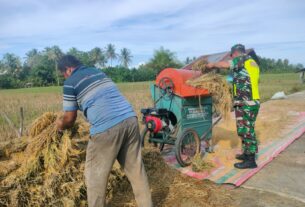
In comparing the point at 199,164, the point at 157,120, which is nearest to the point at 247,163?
the point at 199,164

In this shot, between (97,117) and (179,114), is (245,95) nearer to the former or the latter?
(179,114)

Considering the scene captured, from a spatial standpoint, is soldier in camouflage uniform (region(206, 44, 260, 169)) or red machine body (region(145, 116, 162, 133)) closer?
soldier in camouflage uniform (region(206, 44, 260, 169))

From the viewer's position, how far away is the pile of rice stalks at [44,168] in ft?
11.7

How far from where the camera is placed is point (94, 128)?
133 inches

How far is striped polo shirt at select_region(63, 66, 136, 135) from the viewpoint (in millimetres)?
3293

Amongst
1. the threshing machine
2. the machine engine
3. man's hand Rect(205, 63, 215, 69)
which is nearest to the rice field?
the machine engine

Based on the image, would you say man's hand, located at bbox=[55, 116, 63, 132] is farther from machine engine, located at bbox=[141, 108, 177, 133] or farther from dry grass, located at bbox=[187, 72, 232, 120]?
dry grass, located at bbox=[187, 72, 232, 120]

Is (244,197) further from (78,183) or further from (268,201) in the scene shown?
(78,183)

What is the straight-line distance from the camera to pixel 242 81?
18.0ft

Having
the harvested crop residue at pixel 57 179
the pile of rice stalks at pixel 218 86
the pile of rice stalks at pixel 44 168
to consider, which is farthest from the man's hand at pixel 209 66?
the pile of rice stalks at pixel 44 168

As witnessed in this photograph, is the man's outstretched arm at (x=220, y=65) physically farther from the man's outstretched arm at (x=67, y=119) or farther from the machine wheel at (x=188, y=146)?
the man's outstretched arm at (x=67, y=119)

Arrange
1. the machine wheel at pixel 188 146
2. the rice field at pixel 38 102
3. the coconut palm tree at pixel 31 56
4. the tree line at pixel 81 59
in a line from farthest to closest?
the coconut palm tree at pixel 31 56 < the tree line at pixel 81 59 < the rice field at pixel 38 102 < the machine wheel at pixel 188 146

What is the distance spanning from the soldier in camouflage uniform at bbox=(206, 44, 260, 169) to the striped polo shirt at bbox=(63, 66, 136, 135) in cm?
282

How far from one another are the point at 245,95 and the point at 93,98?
3.10 m
